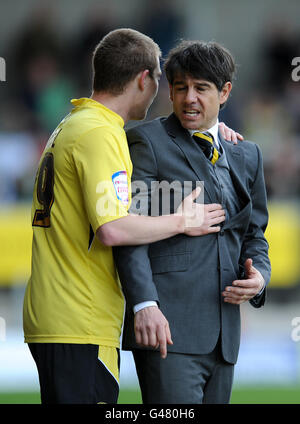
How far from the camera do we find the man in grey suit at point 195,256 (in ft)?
9.42

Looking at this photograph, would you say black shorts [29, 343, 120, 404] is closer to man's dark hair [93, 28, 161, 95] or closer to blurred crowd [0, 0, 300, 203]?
man's dark hair [93, 28, 161, 95]

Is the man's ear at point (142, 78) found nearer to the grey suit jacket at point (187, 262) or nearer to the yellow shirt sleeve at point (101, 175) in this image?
the grey suit jacket at point (187, 262)

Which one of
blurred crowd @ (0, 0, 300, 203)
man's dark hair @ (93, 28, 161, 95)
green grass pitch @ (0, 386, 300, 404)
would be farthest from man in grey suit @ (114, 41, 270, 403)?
blurred crowd @ (0, 0, 300, 203)

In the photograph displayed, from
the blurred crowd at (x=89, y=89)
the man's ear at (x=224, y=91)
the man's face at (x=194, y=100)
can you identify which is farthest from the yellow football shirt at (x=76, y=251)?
the blurred crowd at (x=89, y=89)

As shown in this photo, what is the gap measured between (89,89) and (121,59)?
758cm

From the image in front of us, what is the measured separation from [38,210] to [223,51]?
0.92m

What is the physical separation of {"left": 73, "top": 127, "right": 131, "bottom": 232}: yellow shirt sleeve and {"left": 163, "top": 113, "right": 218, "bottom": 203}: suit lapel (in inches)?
11.4

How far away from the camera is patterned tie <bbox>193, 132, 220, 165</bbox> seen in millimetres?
3039

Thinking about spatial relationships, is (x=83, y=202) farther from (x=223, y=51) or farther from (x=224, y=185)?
(x=223, y=51)

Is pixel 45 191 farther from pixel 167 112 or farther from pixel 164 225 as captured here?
pixel 167 112

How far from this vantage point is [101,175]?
2730mm

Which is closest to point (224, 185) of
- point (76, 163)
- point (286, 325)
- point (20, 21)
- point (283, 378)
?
point (76, 163)

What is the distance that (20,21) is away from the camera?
11.5m

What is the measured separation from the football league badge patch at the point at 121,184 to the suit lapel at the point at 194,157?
0.98ft
